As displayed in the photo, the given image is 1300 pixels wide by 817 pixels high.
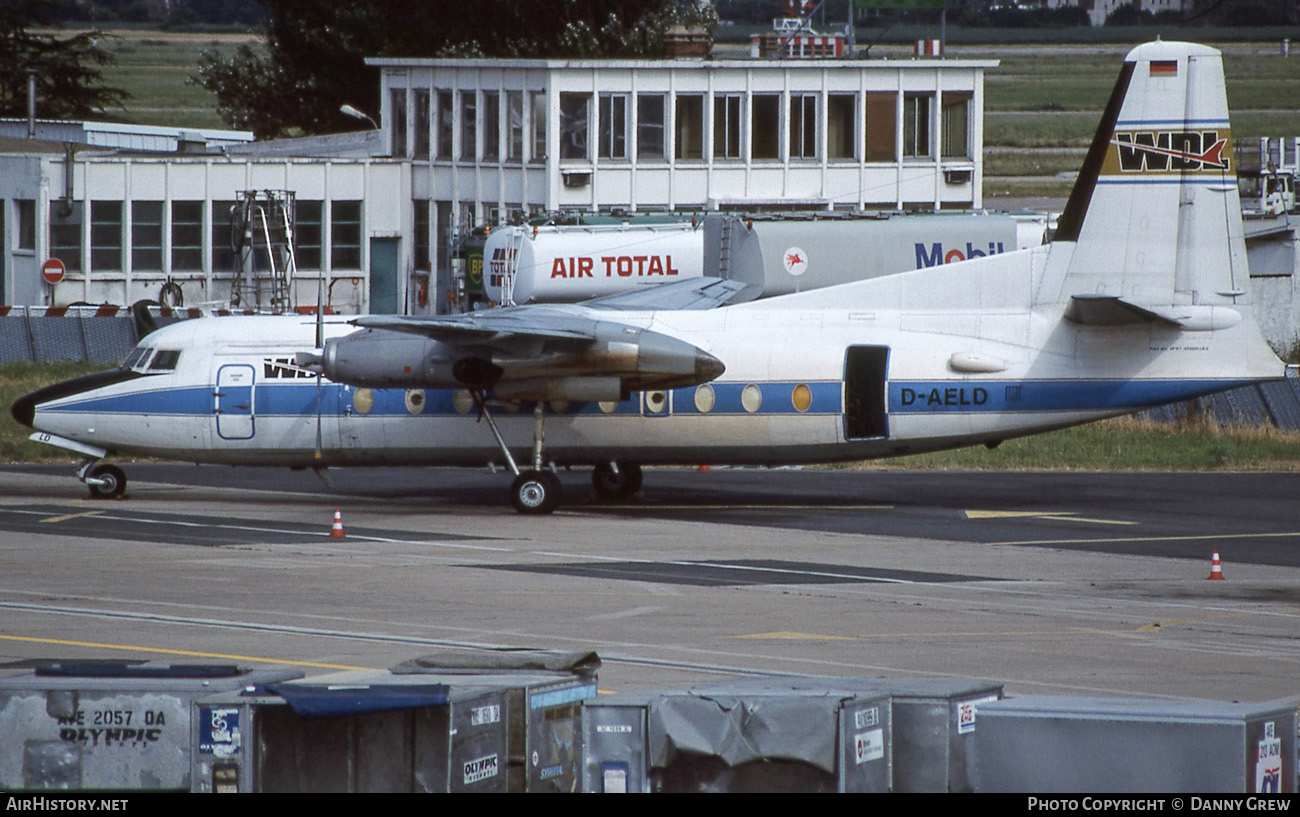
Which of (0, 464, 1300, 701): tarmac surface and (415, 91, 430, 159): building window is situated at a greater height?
(415, 91, 430, 159): building window

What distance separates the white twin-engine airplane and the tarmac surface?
1.33 meters

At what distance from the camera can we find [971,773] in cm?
911

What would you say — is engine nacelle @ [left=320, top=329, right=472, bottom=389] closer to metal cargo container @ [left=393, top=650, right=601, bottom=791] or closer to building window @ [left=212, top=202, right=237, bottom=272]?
metal cargo container @ [left=393, top=650, right=601, bottom=791]

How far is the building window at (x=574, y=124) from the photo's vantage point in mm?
52781

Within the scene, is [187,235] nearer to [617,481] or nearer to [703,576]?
[617,481]

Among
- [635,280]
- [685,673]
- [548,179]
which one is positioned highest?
[548,179]

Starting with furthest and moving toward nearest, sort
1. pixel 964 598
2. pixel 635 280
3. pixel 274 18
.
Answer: pixel 274 18 < pixel 635 280 < pixel 964 598

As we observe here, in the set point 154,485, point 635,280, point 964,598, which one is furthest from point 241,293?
point 964,598

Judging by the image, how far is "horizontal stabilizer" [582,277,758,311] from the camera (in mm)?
28219

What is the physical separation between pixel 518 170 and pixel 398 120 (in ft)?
22.2

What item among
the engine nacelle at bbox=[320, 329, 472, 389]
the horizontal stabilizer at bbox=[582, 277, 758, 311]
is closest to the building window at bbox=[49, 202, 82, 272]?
the horizontal stabilizer at bbox=[582, 277, 758, 311]

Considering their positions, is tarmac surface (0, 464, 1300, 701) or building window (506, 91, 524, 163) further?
building window (506, 91, 524, 163)

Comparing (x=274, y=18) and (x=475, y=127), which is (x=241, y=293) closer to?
(x=475, y=127)

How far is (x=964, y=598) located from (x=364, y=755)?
1176 centimetres
